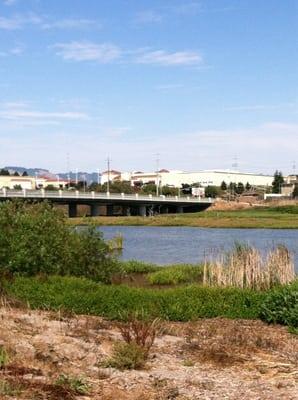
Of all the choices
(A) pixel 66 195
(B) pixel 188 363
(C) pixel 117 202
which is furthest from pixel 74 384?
(C) pixel 117 202

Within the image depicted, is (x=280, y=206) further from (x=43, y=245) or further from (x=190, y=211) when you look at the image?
(x=43, y=245)

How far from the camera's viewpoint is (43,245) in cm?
1725

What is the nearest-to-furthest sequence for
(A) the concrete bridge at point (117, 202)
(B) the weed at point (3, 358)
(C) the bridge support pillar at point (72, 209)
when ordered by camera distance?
1. (B) the weed at point (3, 358)
2. (A) the concrete bridge at point (117, 202)
3. (C) the bridge support pillar at point (72, 209)

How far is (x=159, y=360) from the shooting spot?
939cm

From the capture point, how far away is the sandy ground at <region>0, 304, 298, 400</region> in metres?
7.58

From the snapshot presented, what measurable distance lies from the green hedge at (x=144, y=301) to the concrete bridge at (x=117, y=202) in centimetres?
6891

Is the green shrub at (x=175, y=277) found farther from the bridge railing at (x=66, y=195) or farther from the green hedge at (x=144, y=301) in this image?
the bridge railing at (x=66, y=195)

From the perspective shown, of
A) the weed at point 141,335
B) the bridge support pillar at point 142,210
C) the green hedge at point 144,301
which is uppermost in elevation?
the weed at point 141,335

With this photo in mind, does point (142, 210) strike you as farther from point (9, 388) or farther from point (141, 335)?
point (9, 388)

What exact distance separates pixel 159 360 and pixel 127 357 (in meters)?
0.72

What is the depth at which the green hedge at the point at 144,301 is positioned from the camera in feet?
43.9

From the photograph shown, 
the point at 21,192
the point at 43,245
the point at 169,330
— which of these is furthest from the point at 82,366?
the point at 21,192

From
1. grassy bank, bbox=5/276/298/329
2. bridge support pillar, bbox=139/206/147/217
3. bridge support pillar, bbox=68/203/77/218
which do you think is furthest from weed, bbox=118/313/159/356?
bridge support pillar, bbox=139/206/147/217

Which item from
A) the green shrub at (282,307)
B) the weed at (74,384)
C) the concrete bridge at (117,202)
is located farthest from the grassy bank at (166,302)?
the concrete bridge at (117,202)
